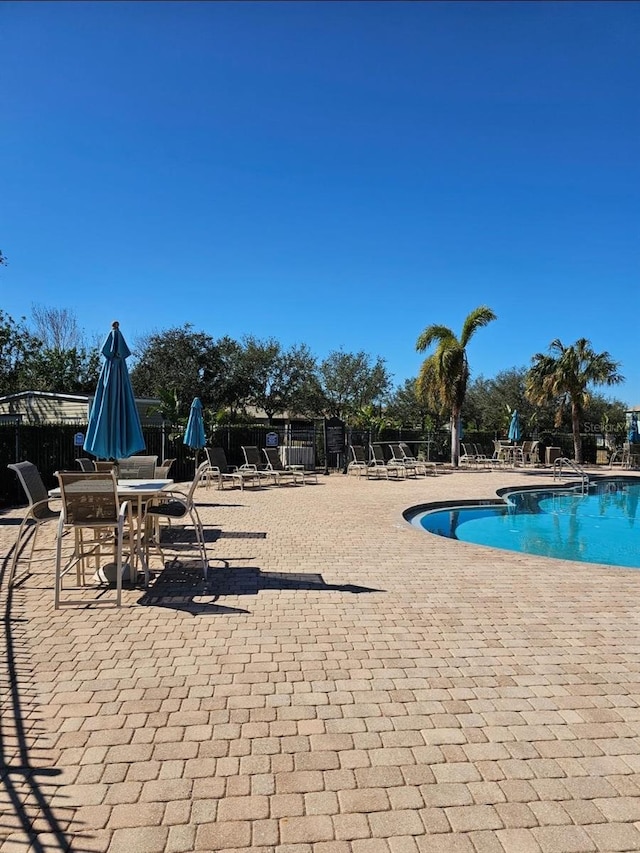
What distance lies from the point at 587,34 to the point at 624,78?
7.13 ft


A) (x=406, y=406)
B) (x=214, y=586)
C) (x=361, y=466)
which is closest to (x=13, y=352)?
(x=361, y=466)

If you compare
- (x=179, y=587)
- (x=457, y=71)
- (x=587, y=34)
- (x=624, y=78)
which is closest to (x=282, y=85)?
(x=457, y=71)

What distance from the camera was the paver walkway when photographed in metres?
1.89

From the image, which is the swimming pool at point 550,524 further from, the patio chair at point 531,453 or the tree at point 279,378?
the tree at point 279,378

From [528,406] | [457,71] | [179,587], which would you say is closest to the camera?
[179,587]

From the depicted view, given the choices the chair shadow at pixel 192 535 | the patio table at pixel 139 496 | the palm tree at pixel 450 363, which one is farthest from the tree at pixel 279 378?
the patio table at pixel 139 496

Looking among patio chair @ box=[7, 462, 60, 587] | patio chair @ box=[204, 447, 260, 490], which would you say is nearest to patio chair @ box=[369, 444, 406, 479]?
patio chair @ box=[204, 447, 260, 490]

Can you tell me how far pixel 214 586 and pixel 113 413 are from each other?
245 cm

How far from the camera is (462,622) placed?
160 inches

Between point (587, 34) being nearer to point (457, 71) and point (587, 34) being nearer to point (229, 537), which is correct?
point (457, 71)

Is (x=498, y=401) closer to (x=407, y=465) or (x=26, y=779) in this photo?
(x=407, y=465)

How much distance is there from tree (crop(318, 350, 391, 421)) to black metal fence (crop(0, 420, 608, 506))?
9.94 meters

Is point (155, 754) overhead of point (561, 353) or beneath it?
beneath

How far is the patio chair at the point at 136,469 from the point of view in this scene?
22.4ft
